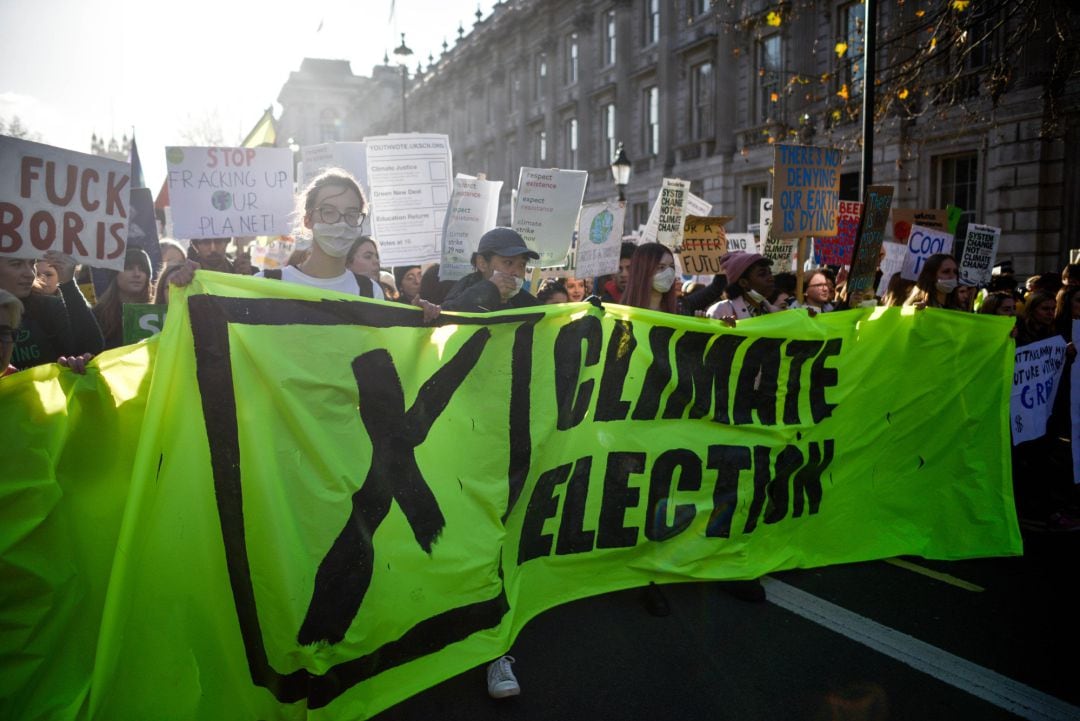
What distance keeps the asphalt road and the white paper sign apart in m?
3.94

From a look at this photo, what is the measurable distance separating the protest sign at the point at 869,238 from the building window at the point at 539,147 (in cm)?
3128

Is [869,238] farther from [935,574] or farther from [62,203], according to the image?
[62,203]

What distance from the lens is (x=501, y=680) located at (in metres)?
3.29

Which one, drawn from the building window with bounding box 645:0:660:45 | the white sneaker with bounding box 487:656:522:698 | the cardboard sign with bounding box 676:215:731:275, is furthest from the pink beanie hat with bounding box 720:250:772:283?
the building window with bounding box 645:0:660:45

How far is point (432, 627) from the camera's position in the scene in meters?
3.15

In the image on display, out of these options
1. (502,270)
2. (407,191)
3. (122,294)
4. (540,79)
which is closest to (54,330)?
(122,294)

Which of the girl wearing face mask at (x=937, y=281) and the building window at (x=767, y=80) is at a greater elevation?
the building window at (x=767, y=80)

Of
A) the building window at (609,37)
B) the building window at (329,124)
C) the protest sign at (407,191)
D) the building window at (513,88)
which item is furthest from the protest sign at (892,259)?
the building window at (329,124)

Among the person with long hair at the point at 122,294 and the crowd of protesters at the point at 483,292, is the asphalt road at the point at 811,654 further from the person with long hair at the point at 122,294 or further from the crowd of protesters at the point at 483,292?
the person with long hair at the point at 122,294

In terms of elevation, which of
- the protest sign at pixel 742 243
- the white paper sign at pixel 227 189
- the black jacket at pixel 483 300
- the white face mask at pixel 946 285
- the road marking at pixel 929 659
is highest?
the white paper sign at pixel 227 189

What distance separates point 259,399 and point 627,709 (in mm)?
1876

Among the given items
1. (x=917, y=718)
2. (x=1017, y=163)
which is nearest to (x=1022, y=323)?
(x=917, y=718)

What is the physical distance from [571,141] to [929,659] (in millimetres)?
32727

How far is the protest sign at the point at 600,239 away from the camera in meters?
8.28
